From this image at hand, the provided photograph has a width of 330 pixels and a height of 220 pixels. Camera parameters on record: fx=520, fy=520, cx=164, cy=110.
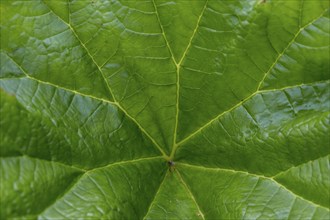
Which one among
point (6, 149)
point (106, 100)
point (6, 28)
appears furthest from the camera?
point (106, 100)

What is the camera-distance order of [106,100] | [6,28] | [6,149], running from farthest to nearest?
[106,100]
[6,28]
[6,149]

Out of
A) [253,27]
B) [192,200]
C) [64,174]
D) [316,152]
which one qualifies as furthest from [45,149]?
[316,152]

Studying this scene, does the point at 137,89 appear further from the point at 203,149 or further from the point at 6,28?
the point at 6,28

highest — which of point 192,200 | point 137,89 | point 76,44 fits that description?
point 76,44

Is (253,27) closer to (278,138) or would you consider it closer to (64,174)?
(278,138)

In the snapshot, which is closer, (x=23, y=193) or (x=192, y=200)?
(x=23, y=193)

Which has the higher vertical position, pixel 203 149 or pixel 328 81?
pixel 328 81

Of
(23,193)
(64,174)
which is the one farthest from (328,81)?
(23,193)
